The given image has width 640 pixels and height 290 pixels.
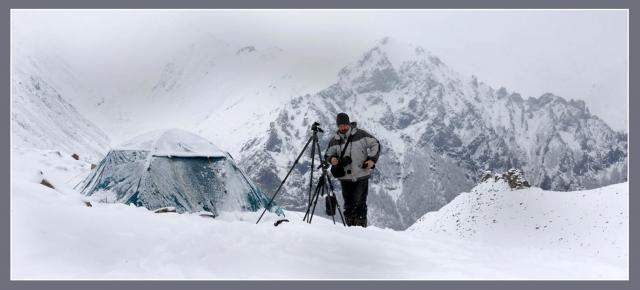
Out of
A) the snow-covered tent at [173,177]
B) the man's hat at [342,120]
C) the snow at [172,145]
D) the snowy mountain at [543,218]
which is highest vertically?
the man's hat at [342,120]

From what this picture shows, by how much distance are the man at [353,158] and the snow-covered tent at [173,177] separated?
2.88 metres

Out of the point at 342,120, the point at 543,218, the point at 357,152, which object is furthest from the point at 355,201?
the point at 543,218

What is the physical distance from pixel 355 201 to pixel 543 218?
28846 mm

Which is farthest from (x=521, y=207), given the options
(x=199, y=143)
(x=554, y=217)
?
(x=199, y=143)

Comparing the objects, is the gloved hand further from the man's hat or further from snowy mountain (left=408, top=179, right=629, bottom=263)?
snowy mountain (left=408, top=179, right=629, bottom=263)

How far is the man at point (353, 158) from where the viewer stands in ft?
38.4

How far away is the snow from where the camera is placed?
1376 centimetres

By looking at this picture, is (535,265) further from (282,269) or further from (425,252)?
(282,269)

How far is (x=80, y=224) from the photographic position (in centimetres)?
809

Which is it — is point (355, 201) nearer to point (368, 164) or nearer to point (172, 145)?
point (368, 164)

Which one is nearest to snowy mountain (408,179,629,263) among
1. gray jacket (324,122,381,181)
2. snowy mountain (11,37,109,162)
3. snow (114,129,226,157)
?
gray jacket (324,122,381,181)

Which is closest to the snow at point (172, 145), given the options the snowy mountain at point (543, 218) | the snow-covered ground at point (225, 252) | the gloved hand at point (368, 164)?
the snow-covered ground at point (225, 252)

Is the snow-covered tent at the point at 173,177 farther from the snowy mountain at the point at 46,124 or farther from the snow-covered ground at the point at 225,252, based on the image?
the snowy mountain at the point at 46,124

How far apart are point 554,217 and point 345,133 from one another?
92.9ft
